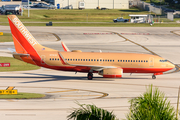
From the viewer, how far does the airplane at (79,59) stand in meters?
44.3

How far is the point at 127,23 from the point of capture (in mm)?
121688

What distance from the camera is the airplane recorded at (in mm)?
44344

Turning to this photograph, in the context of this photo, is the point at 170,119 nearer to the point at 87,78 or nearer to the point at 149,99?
the point at 149,99

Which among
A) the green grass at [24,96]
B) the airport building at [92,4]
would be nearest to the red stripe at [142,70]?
the green grass at [24,96]

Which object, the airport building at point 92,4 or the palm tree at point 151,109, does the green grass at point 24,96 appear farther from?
the airport building at point 92,4

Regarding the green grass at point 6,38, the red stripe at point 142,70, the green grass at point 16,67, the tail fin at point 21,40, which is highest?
the tail fin at point 21,40

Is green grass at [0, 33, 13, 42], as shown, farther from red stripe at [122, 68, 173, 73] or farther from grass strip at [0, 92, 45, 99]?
grass strip at [0, 92, 45, 99]

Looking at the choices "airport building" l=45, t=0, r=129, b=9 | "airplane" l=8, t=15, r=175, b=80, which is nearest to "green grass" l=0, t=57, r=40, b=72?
"airplane" l=8, t=15, r=175, b=80

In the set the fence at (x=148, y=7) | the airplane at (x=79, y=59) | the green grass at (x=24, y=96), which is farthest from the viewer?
the fence at (x=148, y=7)

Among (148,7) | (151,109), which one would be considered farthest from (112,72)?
(148,7)

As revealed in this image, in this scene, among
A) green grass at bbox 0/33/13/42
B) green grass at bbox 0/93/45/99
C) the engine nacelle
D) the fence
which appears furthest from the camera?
the fence

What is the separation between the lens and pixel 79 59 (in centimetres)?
4438

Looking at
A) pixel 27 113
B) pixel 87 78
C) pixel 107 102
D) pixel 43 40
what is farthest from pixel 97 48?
→ pixel 27 113

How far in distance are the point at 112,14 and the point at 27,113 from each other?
129 meters
